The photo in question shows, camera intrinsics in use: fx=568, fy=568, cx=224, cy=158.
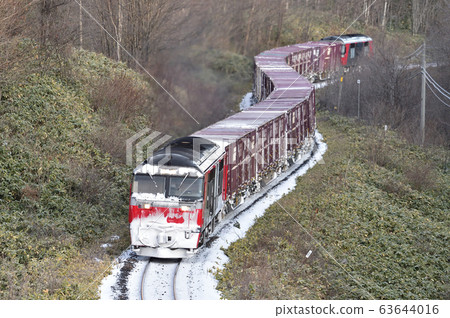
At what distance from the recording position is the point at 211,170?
55.4ft

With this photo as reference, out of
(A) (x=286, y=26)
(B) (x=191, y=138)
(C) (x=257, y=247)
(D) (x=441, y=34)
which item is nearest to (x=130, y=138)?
(B) (x=191, y=138)

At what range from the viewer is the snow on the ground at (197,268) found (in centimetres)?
1438

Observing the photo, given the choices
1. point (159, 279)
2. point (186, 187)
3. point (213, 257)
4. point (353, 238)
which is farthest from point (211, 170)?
point (353, 238)

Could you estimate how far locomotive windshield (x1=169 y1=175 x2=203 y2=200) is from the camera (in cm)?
1572

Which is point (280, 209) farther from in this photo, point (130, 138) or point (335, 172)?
point (130, 138)

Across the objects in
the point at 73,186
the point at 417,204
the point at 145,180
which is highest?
the point at 145,180

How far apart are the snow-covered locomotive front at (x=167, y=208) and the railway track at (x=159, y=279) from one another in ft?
1.44

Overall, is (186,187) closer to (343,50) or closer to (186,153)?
(186,153)

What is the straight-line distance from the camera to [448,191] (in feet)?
83.3

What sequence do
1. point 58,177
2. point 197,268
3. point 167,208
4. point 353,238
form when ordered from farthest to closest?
point 58,177, point 353,238, point 197,268, point 167,208

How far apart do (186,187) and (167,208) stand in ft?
2.59

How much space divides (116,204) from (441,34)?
36.8 m

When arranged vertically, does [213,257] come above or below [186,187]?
below

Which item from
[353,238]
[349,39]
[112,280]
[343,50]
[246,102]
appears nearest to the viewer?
[112,280]
